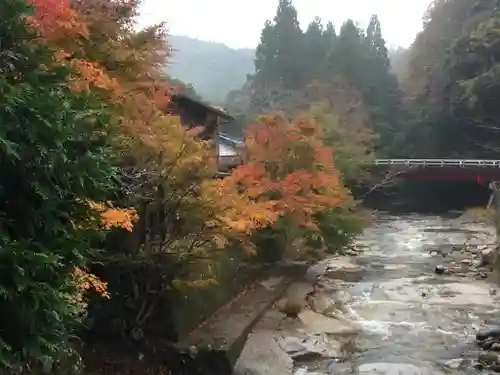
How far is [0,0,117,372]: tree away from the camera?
523 cm

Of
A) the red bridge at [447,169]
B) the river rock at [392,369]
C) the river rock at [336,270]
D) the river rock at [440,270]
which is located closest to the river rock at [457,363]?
the river rock at [392,369]

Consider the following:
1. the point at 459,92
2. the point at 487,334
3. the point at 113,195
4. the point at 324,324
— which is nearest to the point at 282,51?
the point at 459,92

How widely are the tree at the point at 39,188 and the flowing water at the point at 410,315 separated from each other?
7.77 metres

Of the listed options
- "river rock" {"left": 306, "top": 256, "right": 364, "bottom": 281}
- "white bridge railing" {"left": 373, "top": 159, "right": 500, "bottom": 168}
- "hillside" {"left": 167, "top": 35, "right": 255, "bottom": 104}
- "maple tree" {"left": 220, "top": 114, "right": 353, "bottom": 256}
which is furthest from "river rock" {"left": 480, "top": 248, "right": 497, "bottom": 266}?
"hillside" {"left": 167, "top": 35, "right": 255, "bottom": 104}

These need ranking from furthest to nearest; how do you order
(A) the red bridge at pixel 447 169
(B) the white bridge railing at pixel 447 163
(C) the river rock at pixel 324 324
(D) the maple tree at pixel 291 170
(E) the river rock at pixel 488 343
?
(B) the white bridge railing at pixel 447 163 → (A) the red bridge at pixel 447 169 → (D) the maple tree at pixel 291 170 → (C) the river rock at pixel 324 324 → (E) the river rock at pixel 488 343

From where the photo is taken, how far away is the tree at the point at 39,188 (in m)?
5.23

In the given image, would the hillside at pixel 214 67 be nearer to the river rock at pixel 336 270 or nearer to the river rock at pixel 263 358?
the river rock at pixel 336 270

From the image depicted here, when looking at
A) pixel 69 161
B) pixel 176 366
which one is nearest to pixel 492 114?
pixel 176 366

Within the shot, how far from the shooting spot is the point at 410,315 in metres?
17.8

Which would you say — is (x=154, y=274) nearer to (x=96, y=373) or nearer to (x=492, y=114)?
(x=96, y=373)

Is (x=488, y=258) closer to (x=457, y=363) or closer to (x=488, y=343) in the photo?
(x=488, y=343)

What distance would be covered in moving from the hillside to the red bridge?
236 feet

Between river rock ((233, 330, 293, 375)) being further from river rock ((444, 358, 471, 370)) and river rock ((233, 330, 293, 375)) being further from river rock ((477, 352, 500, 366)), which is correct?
river rock ((477, 352, 500, 366))

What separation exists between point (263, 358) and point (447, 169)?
123 feet
